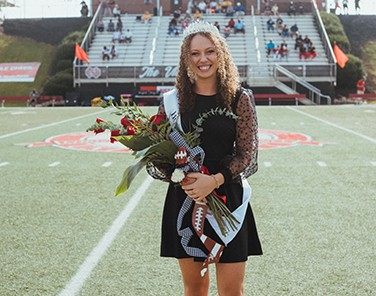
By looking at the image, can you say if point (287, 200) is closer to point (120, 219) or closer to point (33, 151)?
point (120, 219)

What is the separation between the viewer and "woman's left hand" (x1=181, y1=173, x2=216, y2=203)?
3059mm

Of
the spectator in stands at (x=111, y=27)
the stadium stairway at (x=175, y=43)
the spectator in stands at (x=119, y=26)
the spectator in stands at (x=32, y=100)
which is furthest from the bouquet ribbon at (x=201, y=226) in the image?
the spectator in stands at (x=119, y=26)

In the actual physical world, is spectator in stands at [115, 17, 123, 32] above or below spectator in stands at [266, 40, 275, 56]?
above

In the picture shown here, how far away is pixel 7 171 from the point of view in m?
10.4

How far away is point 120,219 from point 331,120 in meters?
15.4

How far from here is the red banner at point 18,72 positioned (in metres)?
43.8

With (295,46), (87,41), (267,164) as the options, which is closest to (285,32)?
(295,46)

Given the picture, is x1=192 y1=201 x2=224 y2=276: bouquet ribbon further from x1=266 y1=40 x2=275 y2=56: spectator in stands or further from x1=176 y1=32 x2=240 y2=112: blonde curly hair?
x1=266 y1=40 x2=275 y2=56: spectator in stands

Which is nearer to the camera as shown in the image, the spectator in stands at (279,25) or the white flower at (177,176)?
the white flower at (177,176)

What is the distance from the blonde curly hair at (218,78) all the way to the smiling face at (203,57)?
2 cm

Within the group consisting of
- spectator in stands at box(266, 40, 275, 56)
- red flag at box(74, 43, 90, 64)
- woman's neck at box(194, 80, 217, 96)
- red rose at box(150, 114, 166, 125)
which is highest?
spectator in stands at box(266, 40, 275, 56)

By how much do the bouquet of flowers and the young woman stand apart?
6cm

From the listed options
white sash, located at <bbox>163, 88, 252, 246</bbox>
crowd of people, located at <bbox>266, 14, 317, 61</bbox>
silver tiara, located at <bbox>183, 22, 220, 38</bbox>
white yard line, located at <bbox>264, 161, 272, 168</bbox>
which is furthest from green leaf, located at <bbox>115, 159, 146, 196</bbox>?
crowd of people, located at <bbox>266, 14, 317, 61</bbox>

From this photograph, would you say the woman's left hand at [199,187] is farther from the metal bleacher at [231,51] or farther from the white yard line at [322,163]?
the metal bleacher at [231,51]
